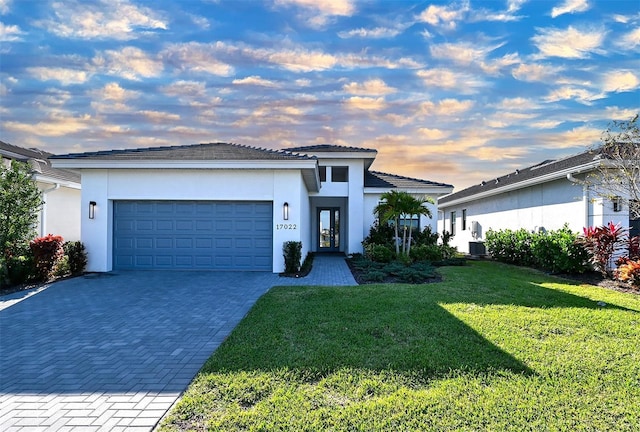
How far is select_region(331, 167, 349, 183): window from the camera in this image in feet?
58.7

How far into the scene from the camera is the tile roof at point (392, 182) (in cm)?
1789

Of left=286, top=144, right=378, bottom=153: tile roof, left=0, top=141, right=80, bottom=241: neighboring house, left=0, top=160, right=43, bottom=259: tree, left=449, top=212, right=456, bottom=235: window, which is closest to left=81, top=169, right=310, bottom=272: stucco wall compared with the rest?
left=0, top=160, right=43, bottom=259: tree

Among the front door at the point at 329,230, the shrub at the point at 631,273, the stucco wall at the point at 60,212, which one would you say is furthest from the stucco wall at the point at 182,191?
the shrub at the point at 631,273

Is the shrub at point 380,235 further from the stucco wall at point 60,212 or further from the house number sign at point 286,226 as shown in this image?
the stucco wall at point 60,212

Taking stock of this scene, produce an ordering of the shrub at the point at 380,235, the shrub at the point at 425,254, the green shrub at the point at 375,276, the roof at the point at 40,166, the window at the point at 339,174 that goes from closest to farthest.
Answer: the green shrub at the point at 375,276
the roof at the point at 40,166
the shrub at the point at 425,254
the shrub at the point at 380,235
the window at the point at 339,174

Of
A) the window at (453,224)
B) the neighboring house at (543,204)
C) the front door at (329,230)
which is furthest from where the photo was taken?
the window at (453,224)

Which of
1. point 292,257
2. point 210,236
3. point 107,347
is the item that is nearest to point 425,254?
point 292,257

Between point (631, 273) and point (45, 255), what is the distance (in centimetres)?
1660

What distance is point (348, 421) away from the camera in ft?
9.81

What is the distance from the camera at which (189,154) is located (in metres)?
11.8

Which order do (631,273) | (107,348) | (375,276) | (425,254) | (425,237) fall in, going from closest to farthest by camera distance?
(107,348)
(631,273)
(375,276)
(425,254)
(425,237)

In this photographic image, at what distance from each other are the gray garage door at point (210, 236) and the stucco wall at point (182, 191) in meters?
0.32

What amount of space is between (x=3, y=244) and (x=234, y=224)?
20.6ft

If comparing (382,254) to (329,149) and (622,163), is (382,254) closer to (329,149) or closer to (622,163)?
(329,149)
